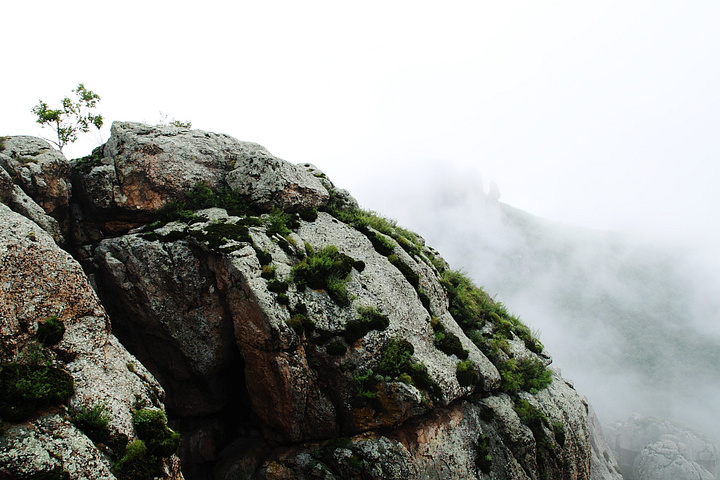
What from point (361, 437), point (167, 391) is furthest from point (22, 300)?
point (361, 437)

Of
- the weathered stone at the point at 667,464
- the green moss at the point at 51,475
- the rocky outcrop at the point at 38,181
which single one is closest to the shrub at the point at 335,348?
the green moss at the point at 51,475

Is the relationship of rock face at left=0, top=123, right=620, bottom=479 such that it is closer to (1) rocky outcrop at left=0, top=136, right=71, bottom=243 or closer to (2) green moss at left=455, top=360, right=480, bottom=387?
(2) green moss at left=455, top=360, right=480, bottom=387

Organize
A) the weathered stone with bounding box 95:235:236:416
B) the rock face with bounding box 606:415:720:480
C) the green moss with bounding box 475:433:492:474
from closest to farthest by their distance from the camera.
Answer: the green moss with bounding box 475:433:492:474 → the weathered stone with bounding box 95:235:236:416 → the rock face with bounding box 606:415:720:480

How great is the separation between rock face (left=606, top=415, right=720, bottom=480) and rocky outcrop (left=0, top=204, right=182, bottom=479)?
95.0 meters

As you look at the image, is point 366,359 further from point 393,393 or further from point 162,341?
point 162,341

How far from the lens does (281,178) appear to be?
70.0 ft

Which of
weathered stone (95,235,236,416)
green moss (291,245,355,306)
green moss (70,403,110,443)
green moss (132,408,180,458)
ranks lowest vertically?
green moss (70,403,110,443)

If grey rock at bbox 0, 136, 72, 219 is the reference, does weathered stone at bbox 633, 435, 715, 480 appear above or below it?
above

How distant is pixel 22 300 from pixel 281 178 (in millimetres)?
13733

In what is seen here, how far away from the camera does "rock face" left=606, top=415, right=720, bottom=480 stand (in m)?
66.0

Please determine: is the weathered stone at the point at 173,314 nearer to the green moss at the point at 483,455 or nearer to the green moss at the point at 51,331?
the green moss at the point at 51,331

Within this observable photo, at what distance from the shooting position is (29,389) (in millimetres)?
8438

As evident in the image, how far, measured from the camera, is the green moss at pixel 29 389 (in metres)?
8.05

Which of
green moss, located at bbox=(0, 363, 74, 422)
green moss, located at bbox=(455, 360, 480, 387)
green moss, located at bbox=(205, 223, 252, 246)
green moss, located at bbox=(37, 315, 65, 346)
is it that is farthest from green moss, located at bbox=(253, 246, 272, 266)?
green moss, located at bbox=(455, 360, 480, 387)
